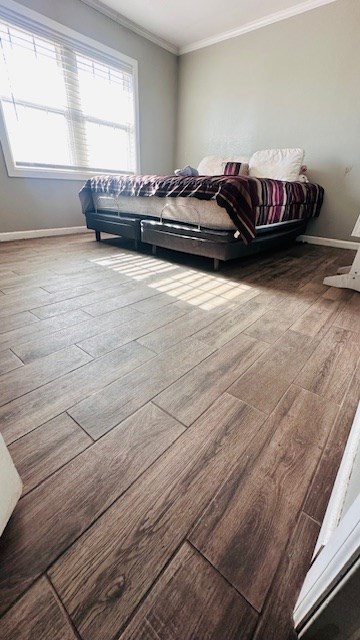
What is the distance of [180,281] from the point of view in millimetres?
1883

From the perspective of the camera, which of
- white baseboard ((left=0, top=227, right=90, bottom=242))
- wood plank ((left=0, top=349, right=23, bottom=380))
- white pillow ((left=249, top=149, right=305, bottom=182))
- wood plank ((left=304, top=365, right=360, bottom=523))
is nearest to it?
wood plank ((left=304, top=365, right=360, bottom=523))

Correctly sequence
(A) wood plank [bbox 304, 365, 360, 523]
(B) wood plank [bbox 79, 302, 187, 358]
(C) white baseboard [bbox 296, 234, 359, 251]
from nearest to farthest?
(A) wood plank [bbox 304, 365, 360, 523], (B) wood plank [bbox 79, 302, 187, 358], (C) white baseboard [bbox 296, 234, 359, 251]

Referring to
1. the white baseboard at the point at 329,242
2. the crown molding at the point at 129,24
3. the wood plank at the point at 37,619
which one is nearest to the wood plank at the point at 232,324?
the wood plank at the point at 37,619

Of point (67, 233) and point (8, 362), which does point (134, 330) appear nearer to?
point (8, 362)

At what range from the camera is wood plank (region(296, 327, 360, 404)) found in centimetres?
94

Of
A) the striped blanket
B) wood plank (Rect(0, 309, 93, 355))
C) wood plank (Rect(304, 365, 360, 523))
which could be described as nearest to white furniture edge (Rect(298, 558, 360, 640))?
wood plank (Rect(304, 365, 360, 523))

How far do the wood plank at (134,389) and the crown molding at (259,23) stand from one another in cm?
392

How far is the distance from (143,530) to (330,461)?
0.49 metres

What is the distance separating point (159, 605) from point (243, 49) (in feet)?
15.7

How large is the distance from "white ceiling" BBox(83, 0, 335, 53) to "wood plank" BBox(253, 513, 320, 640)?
4.32 meters

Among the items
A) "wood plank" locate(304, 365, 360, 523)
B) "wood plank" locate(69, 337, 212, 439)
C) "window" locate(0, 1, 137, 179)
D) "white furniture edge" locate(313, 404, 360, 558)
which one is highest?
"window" locate(0, 1, 137, 179)

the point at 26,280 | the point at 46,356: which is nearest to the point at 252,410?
the point at 46,356

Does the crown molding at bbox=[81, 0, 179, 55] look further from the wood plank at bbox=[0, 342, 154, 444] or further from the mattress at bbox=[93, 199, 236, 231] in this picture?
the wood plank at bbox=[0, 342, 154, 444]

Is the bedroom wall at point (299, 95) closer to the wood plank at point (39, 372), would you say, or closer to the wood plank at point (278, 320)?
the wood plank at point (278, 320)
